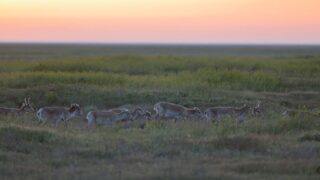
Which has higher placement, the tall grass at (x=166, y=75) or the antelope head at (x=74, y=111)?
the antelope head at (x=74, y=111)

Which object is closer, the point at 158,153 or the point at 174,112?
the point at 158,153

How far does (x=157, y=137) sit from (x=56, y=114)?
4959mm

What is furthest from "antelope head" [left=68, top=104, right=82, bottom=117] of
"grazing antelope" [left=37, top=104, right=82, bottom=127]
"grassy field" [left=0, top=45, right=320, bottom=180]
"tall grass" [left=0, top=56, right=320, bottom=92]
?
"tall grass" [left=0, top=56, right=320, bottom=92]

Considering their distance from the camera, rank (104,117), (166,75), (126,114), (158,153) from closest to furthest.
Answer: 1. (158,153)
2. (104,117)
3. (126,114)
4. (166,75)

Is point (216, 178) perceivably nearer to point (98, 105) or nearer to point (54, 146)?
point (54, 146)

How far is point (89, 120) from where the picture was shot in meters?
18.7

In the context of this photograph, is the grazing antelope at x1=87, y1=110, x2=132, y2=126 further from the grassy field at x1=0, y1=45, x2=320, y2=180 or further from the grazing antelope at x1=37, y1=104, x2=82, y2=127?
the grazing antelope at x1=37, y1=104, x2=82, y2=127

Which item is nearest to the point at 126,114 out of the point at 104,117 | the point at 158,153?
the point at 104,117

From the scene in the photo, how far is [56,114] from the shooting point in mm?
19188

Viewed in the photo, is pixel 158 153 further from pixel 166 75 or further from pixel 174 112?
pixel 166 75

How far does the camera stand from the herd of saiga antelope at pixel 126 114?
18.8 meters

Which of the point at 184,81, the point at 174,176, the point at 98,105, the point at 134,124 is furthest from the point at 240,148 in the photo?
the point at 184,81

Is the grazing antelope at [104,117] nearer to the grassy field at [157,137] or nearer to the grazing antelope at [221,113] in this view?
the grassy field at [157,137]

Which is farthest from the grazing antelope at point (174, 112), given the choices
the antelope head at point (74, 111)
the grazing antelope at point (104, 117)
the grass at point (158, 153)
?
the grass at point (158, 153)
